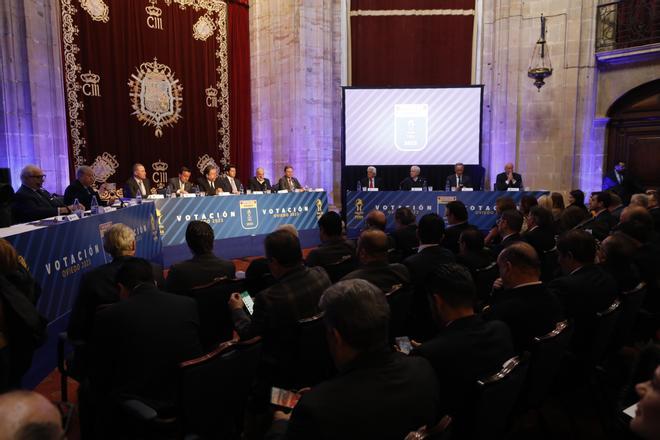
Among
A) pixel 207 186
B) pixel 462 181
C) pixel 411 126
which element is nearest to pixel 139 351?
pixel 207 186

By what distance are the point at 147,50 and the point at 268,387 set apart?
7.27 metres

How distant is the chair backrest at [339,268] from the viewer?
3295 mm

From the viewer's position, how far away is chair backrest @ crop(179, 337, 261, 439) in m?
1.73

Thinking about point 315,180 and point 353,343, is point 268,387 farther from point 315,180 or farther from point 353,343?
point 315,180

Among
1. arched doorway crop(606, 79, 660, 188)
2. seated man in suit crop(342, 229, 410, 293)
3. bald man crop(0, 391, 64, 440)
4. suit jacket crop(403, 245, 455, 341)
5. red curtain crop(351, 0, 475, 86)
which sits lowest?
suit jacket crop(403, 245, 455, 341)

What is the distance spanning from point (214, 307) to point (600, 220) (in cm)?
391

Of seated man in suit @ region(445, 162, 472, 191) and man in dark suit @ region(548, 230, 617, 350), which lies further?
seated man in suit @ region(445, 162, 472, 191)

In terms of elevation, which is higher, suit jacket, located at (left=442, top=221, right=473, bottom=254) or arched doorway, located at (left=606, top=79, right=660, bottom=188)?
arched doorway, located at (left=606, top=79, right=660, bottom=188)

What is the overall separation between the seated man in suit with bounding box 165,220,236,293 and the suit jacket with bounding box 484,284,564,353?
1.54 meters

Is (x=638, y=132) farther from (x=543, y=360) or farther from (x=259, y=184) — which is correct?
(x=543, y=360)

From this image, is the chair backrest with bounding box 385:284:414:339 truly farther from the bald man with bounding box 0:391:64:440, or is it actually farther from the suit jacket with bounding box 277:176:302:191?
the suit jacket with bounding box 277:176:302:191

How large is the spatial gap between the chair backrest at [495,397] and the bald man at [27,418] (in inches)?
46.3

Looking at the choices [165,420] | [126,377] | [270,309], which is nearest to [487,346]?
[270,309]

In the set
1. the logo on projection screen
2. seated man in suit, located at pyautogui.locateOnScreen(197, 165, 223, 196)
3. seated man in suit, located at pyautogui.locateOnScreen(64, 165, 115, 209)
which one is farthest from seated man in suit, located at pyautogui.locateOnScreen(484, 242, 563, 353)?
the logo on projection screen
